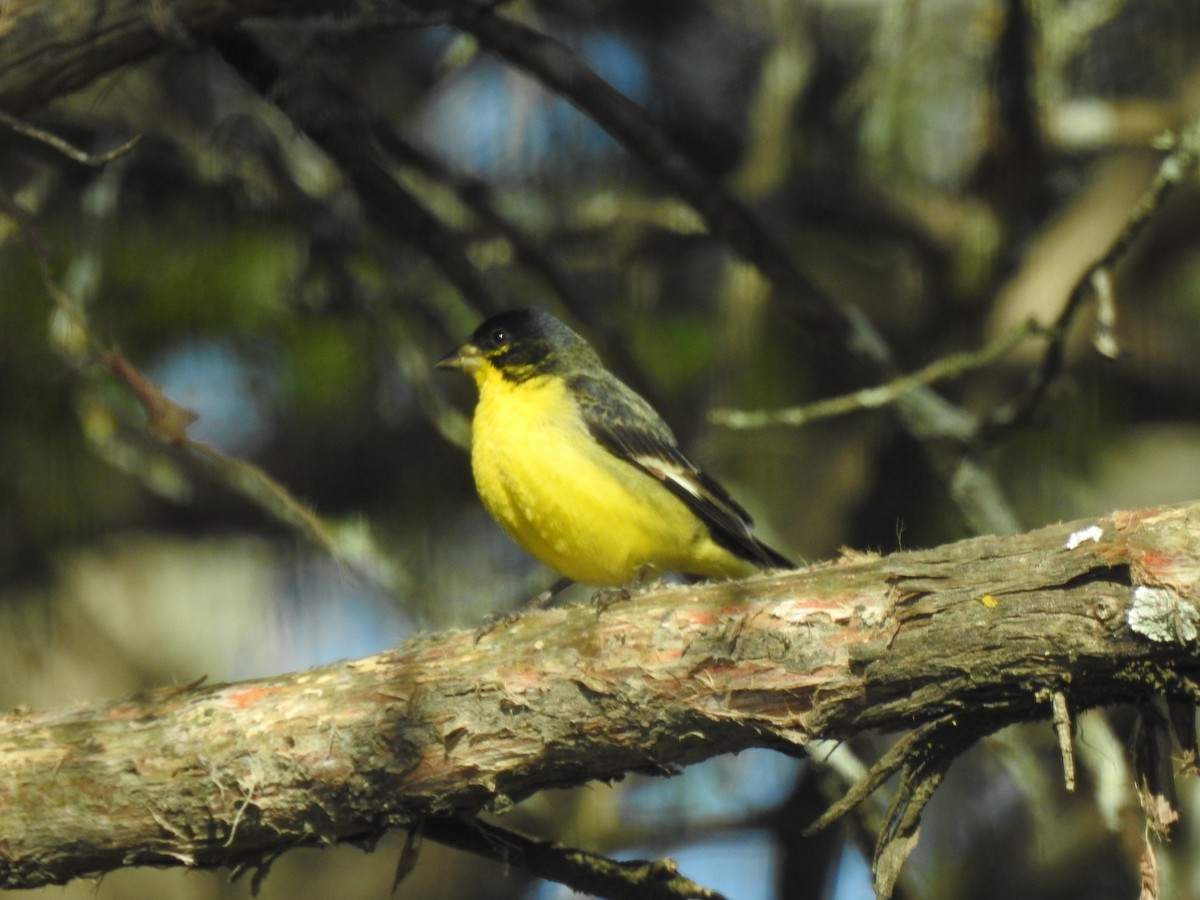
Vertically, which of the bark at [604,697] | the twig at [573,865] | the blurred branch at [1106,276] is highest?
the blurred branch at [1106,276]

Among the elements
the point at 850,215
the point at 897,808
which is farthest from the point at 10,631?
the point at 897,808

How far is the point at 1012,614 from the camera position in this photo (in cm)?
359

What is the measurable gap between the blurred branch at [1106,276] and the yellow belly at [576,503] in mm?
1385

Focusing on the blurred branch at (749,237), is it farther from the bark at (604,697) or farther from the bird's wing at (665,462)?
the bark at (604,697)

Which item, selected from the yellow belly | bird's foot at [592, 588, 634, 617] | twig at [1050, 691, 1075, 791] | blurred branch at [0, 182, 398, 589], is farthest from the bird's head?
twig at [1050, 691, 1075, 791]

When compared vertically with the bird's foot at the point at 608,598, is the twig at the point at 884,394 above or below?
above

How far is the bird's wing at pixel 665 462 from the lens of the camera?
573 centimetres

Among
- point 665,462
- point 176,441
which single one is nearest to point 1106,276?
point 665,462

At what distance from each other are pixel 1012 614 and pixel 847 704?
0.51 meters

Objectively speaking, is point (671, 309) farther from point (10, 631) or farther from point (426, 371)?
point (10, 631)

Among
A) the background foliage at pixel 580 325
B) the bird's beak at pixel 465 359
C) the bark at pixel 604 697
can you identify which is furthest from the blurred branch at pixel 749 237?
the bark at pixel 604 697

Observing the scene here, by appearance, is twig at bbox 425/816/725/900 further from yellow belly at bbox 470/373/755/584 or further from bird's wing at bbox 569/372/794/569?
bird's wing at bbox 569/372/794/569

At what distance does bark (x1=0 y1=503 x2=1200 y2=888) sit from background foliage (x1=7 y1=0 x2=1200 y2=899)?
1.94 metres

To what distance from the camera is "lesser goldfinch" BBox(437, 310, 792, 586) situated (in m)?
5.56
